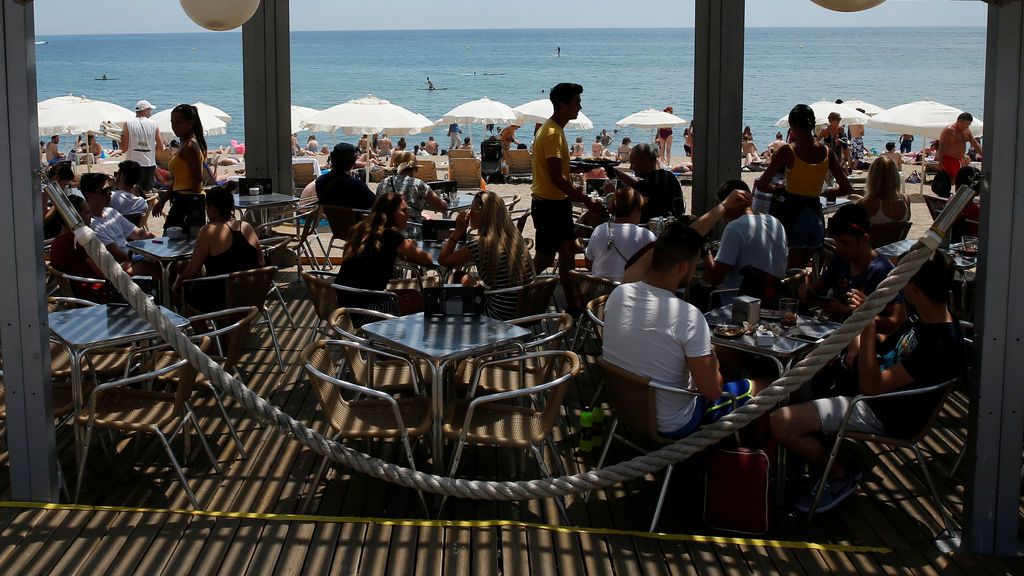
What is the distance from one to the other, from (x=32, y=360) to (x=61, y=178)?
5183mm

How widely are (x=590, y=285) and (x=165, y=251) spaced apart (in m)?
2.48

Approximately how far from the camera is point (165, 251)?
6.50 meters

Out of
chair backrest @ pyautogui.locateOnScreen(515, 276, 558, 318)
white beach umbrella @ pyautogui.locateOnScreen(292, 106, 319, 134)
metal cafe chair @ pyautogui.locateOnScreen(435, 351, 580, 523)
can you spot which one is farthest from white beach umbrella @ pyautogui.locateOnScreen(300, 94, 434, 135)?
metal cafe chair @ pyautogui.locateOnScreen(435, 351, 580, 523)

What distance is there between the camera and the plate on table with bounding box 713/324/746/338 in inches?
178

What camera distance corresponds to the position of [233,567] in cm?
344

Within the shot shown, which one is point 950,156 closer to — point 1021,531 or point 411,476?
point 1021,531

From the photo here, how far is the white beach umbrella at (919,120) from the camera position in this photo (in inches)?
723

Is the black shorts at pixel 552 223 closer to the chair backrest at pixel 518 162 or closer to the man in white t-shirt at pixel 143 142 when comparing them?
the man in white t-shirt at pixel 143 142

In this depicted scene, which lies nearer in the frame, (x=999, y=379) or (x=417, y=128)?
(x=999, y=379)

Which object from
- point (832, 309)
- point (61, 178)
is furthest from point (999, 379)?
point (61, 178)

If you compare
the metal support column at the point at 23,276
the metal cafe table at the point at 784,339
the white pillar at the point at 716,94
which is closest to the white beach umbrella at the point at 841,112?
the white pillar at the point at 716,94

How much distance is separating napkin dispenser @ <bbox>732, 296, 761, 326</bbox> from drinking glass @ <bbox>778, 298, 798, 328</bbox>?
10cm

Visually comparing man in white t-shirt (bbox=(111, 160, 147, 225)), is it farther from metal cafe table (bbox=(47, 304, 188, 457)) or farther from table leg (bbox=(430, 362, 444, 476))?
table leg (bbox=(430, 362, 444, 476))

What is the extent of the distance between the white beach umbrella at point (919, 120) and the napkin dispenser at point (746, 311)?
1456cm
